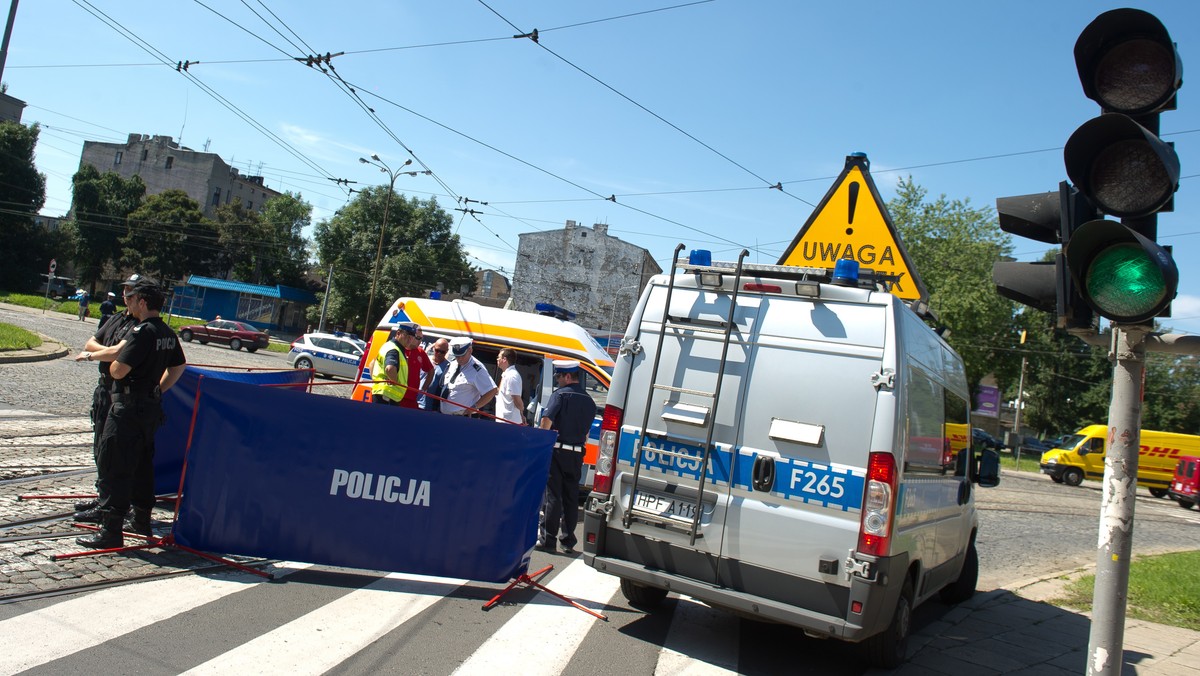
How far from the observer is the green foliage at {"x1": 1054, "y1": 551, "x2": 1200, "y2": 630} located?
8.48 meters

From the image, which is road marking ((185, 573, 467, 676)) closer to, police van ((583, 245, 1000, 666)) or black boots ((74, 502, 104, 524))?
police van ((583, 245, 1000, 666))

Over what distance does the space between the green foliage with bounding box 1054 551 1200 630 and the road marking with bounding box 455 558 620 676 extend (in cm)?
449

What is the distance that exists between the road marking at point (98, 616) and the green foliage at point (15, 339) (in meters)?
17.8

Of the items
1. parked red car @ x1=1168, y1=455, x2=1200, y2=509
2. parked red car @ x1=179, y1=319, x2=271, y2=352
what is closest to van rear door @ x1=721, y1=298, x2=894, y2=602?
parked red car @ x1=1168, y1=455, x2=1200, y2=509

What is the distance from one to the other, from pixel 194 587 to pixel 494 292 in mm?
94035

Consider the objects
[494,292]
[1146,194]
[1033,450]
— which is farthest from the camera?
[494,292]

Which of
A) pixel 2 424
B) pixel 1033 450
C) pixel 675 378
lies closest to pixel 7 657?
pixel 675 378

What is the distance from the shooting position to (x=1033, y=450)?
6038cm

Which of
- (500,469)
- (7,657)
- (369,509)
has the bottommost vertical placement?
(7,657)

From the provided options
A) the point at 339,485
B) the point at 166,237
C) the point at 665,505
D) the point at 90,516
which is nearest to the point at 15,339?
the point at 90,516

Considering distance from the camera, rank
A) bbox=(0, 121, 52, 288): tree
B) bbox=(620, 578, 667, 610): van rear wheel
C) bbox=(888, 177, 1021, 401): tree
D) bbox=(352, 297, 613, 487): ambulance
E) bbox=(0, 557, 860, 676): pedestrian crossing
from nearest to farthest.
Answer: bbox=(0, 557, 860, 676): pedestrian crossing < bbox=(620, 578, 667, 610): van rear wheel < bbox=(352, 297, 613, 487): ambulance < bbox=(888, 177, 1021, 401): tree < bbox=(0, 121, 52, 288): tree

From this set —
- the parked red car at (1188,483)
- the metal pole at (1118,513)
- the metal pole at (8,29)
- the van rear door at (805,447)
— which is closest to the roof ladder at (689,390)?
the van rear door at (805,447)

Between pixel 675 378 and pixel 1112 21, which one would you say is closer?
pixel 1112 21

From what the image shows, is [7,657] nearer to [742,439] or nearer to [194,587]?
[194,587]
